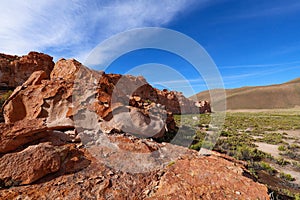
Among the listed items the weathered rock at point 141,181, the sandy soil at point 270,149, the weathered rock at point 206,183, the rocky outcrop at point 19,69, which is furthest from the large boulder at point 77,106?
the rocky outcrop at point 19,69

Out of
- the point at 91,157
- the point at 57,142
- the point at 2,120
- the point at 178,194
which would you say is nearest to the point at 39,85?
the point at 2,120

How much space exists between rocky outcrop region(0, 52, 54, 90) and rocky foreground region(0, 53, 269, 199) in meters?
19.5

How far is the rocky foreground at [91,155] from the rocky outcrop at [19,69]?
63.9 ft

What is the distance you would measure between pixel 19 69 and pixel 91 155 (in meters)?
27.6

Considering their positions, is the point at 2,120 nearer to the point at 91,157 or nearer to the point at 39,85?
the point at 39,85

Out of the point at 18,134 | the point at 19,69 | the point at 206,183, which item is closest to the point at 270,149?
the point at 206,183

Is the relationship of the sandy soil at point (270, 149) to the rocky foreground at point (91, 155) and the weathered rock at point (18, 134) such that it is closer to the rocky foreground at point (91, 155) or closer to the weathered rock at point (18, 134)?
the rocky foreground at point (91, 155)

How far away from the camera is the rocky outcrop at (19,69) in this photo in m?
24.5

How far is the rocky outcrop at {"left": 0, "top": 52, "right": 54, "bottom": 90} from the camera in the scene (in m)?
24.5

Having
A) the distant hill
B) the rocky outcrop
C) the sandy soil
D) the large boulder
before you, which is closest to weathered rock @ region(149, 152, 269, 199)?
the large boulder

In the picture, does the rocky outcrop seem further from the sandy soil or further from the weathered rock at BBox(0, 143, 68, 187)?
the sandy soil

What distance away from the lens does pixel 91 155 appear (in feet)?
19.2

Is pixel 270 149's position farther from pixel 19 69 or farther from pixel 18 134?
pixel 19 69

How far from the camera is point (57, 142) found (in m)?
6.40
